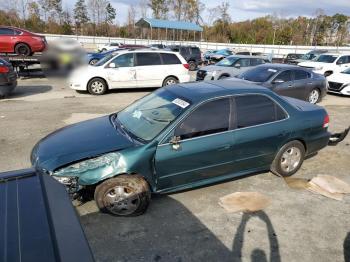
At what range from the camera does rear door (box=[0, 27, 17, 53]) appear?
1416 cm

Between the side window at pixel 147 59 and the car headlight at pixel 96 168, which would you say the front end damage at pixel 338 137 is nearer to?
the car headlight at pixel 96 168

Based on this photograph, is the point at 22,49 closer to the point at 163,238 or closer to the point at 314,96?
the point at 314,96

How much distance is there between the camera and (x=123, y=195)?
385 cm

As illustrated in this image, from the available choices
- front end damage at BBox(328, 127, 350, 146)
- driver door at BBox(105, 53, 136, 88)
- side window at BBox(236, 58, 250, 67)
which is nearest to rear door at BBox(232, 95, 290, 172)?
front end damage at BBox(328, 127, 350, 146)

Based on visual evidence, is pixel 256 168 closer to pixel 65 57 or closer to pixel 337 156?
pixel 337 156

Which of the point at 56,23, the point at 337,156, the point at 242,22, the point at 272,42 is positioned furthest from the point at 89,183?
the point at 242,22

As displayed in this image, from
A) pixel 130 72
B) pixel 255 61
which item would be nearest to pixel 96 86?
pixel 130 72

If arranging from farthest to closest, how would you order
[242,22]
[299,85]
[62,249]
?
[242,22]
[299,85]
[62,249]

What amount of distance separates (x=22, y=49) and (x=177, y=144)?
13645 mm

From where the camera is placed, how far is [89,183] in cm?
369

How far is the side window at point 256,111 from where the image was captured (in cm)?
449

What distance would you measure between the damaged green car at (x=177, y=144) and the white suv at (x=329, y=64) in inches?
525

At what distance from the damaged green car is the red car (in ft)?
39.3

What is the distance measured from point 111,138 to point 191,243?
5.44ft
